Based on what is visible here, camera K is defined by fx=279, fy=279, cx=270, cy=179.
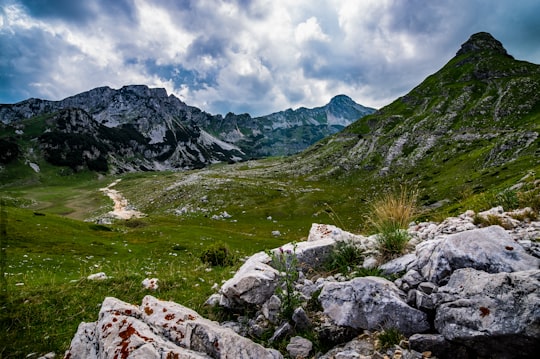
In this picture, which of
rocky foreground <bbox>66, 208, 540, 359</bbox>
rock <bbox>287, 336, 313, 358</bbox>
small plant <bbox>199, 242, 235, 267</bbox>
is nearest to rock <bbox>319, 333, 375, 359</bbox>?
rocky foreground <bbox>66, 208, 540, 359</bbox>

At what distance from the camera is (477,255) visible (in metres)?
6.00

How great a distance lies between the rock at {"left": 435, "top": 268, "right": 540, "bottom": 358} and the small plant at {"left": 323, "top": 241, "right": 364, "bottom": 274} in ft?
11.4

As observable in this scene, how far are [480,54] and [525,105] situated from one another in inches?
3468

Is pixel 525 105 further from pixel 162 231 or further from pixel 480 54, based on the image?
pixel 162 231

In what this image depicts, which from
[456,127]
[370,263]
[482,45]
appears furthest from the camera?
[482,45]

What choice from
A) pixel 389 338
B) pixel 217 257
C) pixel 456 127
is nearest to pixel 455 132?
pixel 456 127

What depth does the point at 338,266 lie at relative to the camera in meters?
8.95

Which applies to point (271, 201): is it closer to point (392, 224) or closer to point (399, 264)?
point (392, 224)

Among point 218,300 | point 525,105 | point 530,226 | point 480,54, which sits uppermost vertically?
point 480,54

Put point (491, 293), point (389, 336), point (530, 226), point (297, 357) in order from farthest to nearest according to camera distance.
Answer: point (530, 226), point (297, 357), point (389, 336), point (491, 293)

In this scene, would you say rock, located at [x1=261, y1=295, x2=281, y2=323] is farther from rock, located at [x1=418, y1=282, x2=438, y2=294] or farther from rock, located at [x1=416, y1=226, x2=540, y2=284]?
rock, located at [x1=416, y1=226, x2=540, y2=284]

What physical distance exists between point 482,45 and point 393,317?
238190mm

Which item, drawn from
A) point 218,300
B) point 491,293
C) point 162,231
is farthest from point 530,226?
point 162,231

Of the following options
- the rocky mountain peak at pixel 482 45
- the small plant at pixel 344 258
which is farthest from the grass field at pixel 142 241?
the rocky mountain peak at pixel 482 45
